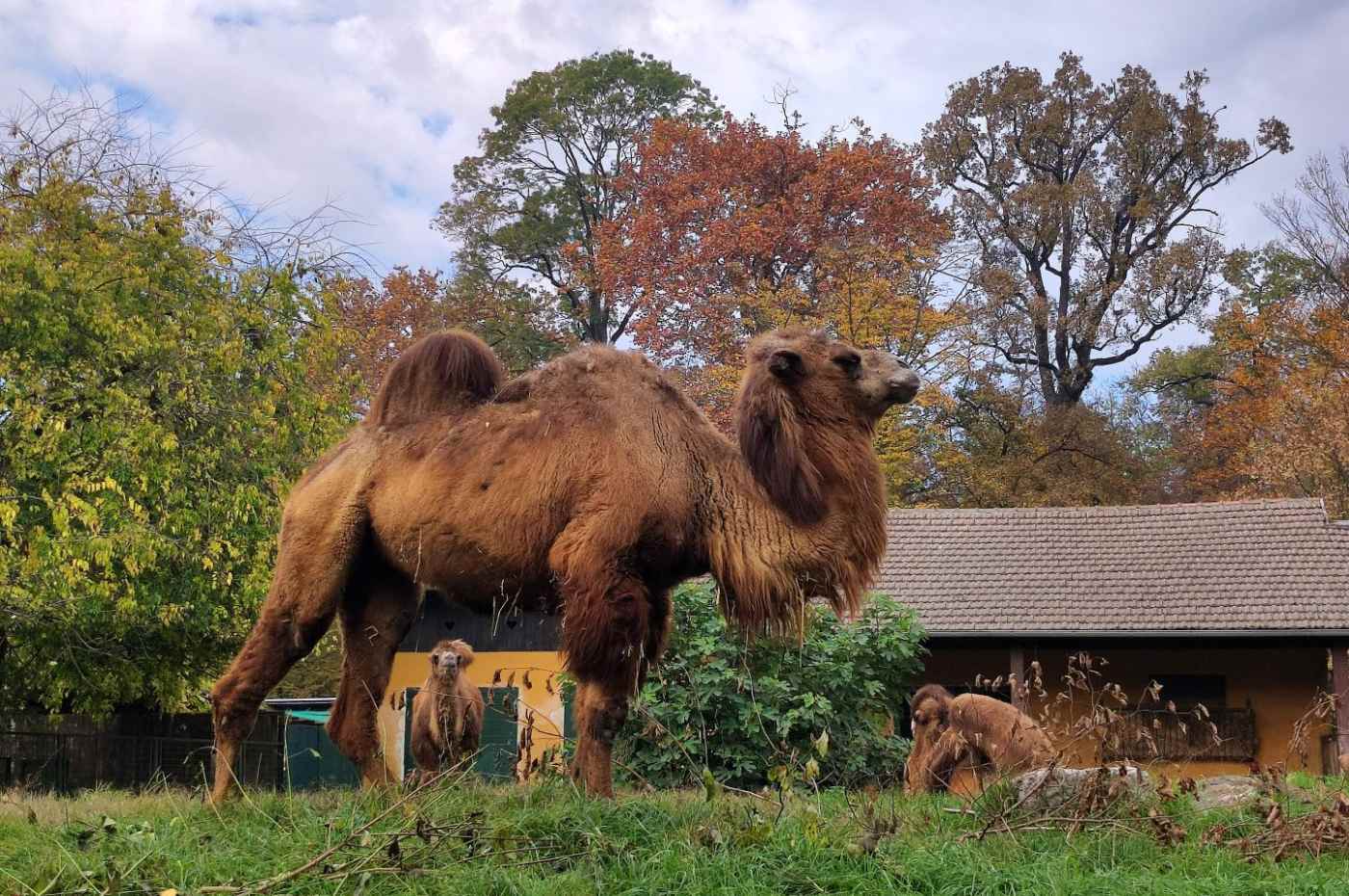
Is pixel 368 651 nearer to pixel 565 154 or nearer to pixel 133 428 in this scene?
pixel 133 428

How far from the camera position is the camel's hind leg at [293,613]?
24.2 feet

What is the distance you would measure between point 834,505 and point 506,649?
65.3 ft

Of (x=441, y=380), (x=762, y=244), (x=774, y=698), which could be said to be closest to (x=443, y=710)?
(x=774, y=698)

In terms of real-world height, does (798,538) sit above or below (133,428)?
below

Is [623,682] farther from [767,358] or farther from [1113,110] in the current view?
[1113,110]

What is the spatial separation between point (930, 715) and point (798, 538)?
5594 mm

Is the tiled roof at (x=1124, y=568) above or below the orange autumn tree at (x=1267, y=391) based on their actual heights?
below

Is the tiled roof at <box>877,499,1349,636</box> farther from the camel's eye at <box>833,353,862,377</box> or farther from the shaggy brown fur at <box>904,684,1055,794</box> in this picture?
the camel's eye at <box>833,353,862,377</box>

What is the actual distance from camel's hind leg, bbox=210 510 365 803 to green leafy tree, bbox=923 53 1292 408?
30.7 meters

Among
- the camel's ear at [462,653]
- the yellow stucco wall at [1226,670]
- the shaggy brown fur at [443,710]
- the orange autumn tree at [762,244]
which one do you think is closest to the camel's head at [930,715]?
the shaggy brown fur at [443,710]

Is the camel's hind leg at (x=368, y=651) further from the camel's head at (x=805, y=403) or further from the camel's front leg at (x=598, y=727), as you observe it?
the camel's head at (x=805, y=403)

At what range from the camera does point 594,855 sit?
5.41 m

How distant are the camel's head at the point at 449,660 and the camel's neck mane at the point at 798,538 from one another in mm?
7237

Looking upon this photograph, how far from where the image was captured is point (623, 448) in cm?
662
